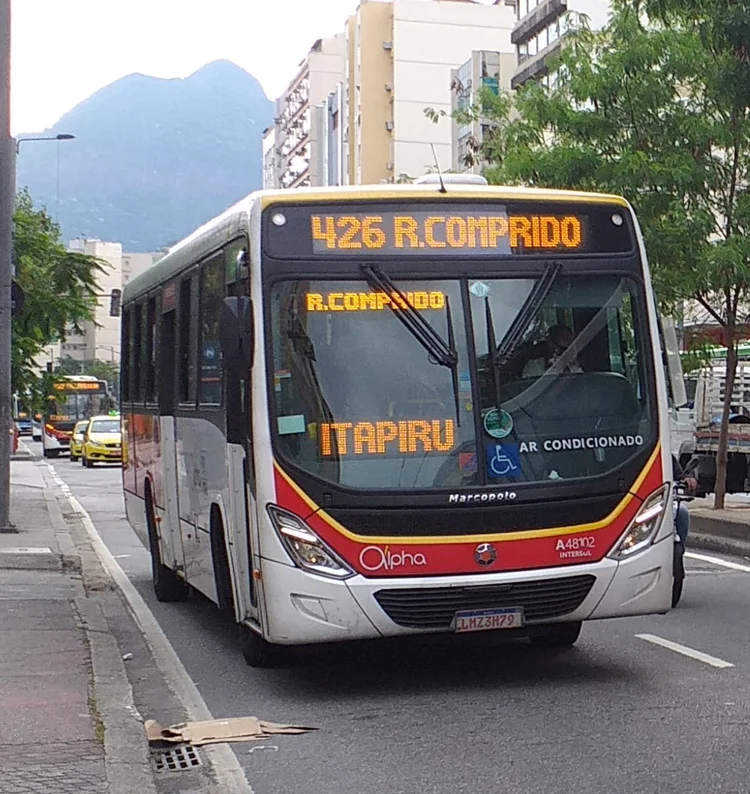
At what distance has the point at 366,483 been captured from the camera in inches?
341

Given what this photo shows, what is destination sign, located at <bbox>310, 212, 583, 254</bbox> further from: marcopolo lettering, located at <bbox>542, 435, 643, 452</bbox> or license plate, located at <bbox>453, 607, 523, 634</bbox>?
license plate, located at <bbox>453, 607, 523, 634</bbox>

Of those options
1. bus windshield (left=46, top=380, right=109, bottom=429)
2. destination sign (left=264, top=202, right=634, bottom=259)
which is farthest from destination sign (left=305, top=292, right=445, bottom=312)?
bus windshield (left=46, top=380, right=109, bottom=429)

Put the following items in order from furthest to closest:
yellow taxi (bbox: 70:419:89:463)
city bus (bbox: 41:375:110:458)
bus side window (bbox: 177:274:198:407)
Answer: city bus (bbox: 41:375:110:458)
yellow taxi (bbox: 70:419:89:463)
bus side window (bbox: 177:274:198:407)

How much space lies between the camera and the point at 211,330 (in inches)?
412

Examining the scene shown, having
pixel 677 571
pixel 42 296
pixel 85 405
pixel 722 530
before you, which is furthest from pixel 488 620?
pixel 85 405

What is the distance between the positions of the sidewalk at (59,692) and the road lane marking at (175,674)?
0.35m

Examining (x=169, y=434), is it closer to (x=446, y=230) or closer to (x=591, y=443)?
(x=446, y=230)

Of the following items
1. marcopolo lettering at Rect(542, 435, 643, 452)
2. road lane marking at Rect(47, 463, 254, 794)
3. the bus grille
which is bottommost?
road lane marking at Rect(47, 463, 254, 794)

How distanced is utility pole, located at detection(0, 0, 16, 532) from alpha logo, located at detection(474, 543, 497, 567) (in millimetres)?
11189

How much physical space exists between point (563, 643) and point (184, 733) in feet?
10.8

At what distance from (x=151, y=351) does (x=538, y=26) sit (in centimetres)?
7039

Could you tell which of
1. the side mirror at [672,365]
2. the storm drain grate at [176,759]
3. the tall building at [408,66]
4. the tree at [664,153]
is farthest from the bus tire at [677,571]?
the tall building at [408,66]

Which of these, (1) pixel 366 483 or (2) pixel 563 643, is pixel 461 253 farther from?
(2) pixel 563 643

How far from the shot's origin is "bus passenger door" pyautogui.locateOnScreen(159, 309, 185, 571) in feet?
39.6
